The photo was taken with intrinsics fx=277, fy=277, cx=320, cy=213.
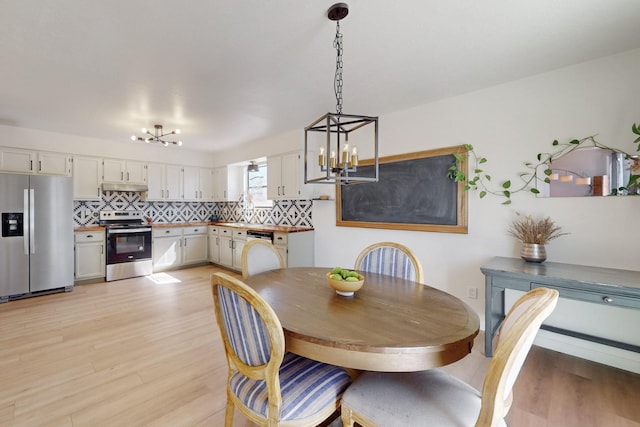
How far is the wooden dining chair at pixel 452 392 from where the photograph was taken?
0.92 m

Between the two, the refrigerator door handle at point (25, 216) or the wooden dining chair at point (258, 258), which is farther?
the refrigerator door handle at point (25, 216)

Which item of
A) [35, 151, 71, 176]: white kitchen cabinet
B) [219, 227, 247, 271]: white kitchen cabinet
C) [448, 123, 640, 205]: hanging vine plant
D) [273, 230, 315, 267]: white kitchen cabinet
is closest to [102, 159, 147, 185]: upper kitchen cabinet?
[35, 151, 71, 176]: white kitchen cabinet

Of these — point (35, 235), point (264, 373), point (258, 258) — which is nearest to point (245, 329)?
point (264, 373)

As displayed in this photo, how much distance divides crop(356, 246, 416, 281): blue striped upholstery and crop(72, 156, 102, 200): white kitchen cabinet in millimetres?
4812

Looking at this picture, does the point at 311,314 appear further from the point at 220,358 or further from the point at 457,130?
the point at 457,130

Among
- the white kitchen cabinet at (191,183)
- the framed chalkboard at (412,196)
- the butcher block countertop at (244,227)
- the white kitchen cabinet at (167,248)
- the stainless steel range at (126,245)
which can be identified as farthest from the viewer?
the white kitchen cabinet at (191,183)

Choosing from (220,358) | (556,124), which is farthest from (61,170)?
(556,124)

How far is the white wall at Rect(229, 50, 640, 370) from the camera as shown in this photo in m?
2.16

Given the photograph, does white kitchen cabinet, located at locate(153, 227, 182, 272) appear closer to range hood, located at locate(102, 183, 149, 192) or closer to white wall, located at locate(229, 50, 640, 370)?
range hood, located at locate(102, 183, 149, 192)

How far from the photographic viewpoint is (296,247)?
13.4ft

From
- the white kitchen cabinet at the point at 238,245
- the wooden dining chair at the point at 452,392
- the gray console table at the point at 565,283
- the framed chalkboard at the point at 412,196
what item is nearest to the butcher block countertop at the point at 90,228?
the white kitchen cabinet at the point at 238,245

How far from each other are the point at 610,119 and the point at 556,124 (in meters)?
0.33

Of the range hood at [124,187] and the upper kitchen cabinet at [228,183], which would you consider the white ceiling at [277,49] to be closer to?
the range hood at [124,187]

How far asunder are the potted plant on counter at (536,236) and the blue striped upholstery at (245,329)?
7.78 ft
